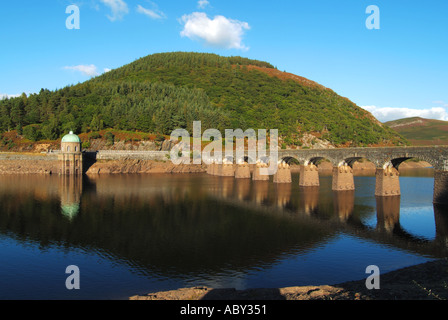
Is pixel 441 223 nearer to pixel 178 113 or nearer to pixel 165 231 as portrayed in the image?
pixel 165 231

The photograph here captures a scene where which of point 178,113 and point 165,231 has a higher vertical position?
point 178,113

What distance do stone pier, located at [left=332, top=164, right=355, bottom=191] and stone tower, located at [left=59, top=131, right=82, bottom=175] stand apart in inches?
2809

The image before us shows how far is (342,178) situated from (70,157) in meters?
73.9

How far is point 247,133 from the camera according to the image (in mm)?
149625

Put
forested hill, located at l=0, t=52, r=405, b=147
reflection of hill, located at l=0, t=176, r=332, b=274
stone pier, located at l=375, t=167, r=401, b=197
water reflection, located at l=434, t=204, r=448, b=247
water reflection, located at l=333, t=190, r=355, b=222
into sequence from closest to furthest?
reflection of hill, located at l=0, t=176, r=332, b=274
water reflection, located at l=434, t=204, r=448, b=247
water reflection, located at l=333, t=190, r=355, b=222
stone pier, located at l=375, t=167, r=401, b=197
forested hill, located at l=0, t=52, r=405, b=147

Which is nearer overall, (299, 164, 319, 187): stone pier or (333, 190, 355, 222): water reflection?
(333, 190, 355, 222): water reflection

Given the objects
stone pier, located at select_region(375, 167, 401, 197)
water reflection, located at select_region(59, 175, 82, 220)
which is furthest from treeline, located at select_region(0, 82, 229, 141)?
stone pier, located at select_region(375, 167, 401, 197)

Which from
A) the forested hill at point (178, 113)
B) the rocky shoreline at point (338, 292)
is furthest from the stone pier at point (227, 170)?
the rocky shoreline at point (338, 292)

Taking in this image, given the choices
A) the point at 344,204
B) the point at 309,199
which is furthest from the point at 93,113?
the point at 344,204

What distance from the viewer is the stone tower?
98250 millimetres

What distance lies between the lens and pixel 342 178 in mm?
66312

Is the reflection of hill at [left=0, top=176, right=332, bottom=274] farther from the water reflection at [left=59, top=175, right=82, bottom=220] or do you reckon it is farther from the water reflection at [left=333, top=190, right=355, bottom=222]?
the water reflection at [left=333, top=190, right=355, bottom=222]
